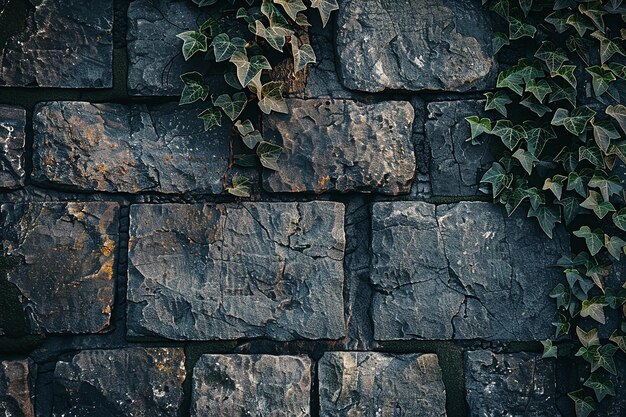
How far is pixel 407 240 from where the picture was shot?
2.10 meters

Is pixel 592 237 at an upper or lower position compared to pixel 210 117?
lower

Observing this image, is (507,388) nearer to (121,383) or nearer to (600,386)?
(600,386)

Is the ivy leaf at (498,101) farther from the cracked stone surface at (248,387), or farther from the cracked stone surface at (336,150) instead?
the cracked stone surface at (248,387)

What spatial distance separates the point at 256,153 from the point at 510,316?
0.94 m

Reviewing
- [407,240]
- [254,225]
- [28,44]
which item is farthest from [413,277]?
[28,44]

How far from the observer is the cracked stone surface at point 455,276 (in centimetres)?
209

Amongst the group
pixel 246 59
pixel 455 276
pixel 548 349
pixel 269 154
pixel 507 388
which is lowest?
pixel 507 388

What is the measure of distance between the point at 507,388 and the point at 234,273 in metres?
0.91

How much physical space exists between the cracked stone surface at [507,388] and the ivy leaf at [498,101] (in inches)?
30.4

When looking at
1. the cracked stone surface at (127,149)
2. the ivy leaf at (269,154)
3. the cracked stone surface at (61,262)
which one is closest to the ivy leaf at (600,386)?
the ivy leaf at (269,154)

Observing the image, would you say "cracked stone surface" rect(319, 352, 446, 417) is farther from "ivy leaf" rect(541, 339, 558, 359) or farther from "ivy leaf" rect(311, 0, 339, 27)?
"ivy leaf" rect(311, 0, 339, 27)

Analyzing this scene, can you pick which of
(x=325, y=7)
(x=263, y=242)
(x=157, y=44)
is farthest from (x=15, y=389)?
(x=325, y=7)

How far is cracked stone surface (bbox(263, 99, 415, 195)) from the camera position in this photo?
2094mm

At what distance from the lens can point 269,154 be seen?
207 centimetres
